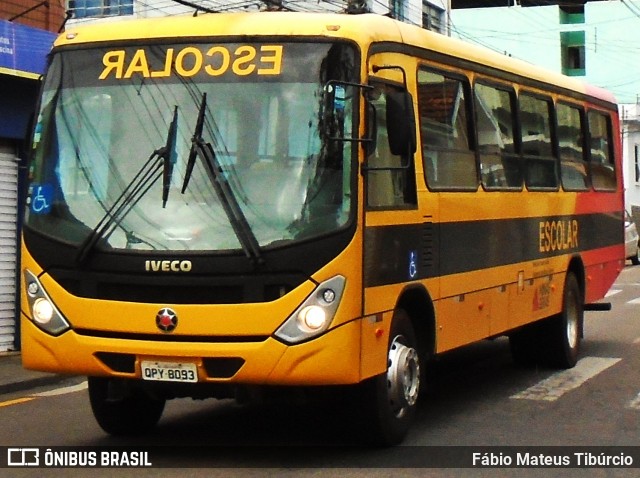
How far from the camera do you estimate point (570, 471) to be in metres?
7.78

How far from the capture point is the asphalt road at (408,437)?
25.8 feet

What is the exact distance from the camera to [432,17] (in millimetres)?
33531

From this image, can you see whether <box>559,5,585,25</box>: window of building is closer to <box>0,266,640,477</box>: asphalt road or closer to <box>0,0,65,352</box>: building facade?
<box>0,0,65,352</box>: building facade

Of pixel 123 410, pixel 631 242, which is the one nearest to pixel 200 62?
pixel 123 410

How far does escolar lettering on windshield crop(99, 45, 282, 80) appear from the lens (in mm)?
7793

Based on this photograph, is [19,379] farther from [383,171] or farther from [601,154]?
[601,154]

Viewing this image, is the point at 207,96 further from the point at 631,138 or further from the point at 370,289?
the point at 631,138

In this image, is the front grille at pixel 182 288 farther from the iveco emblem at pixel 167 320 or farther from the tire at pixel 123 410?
the tire at pixel 123 410

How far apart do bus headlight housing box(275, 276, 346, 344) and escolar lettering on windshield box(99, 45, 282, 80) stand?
1.45 m

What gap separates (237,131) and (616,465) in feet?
10.8

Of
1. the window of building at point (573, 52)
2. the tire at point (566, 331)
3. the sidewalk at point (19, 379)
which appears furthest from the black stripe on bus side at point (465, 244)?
the window of building at point (573, 52)

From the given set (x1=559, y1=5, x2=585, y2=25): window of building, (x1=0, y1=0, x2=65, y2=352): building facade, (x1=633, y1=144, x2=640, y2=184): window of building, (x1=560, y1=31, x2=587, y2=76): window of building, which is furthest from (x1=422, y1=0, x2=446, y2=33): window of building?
(x1=559, y1=5, x2=585, y2=25): window of building

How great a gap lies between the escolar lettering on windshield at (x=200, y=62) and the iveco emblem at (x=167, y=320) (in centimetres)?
154

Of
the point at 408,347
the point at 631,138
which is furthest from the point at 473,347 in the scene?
the point at 631,138
